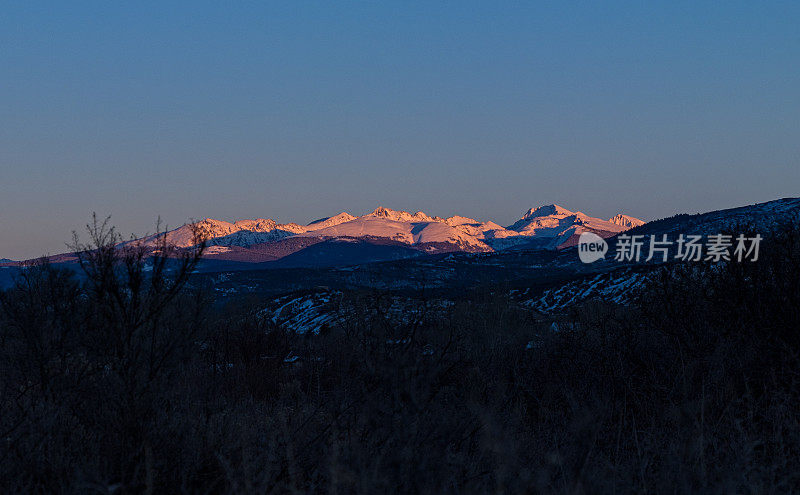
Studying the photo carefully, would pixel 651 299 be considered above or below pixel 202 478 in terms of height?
above

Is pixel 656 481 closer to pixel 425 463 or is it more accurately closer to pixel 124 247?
pixel 425 463

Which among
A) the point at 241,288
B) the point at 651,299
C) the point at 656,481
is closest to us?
the point at 656,481

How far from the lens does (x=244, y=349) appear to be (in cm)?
1562

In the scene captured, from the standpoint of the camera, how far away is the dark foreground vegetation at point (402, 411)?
4.47 m

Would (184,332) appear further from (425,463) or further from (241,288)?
(241,288)

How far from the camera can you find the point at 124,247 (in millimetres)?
6047

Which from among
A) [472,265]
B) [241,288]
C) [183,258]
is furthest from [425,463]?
[472,265]

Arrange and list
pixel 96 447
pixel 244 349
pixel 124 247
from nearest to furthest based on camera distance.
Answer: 1. pixel 96 447
2. pixel 124 247
3. pixel 244 349

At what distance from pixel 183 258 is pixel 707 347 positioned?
6859 millimetres

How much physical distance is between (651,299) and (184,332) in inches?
296

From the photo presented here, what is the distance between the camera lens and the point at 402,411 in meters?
4.42

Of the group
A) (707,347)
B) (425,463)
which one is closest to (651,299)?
(707,347)

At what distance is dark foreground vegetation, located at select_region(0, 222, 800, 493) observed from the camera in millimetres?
4473

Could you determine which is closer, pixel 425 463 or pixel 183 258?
pixel 425 463
